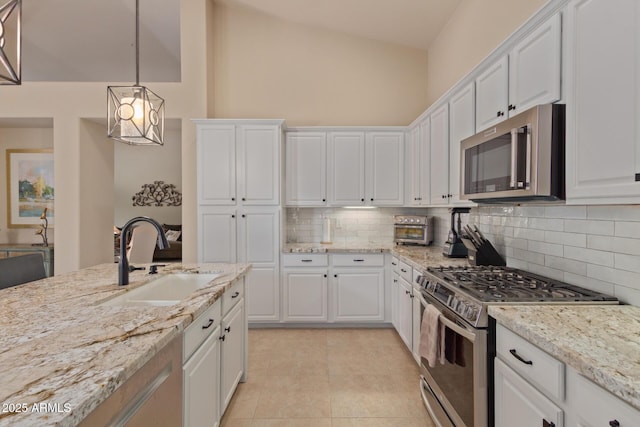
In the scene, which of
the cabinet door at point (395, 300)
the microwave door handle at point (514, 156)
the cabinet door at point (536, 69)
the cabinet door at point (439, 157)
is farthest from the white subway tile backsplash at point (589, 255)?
the cabinet door at point (395, 300)

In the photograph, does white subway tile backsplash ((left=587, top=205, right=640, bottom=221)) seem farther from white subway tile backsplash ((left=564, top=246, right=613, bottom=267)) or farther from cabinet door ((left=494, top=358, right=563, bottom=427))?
cabinet door ((left=494, top=358, right=563, bottom=427))

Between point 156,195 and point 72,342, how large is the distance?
25.8ft

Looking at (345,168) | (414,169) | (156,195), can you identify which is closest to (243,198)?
(345,168)

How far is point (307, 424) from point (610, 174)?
6.97 ft

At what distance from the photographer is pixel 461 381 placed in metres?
1.65

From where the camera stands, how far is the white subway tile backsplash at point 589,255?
5.18 feet

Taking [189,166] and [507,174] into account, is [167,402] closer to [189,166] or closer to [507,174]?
[507,174]

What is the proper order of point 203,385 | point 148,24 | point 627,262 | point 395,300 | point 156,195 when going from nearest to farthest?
point 627,262, point 203,385, point 395,300, point 148,24, point 156,195

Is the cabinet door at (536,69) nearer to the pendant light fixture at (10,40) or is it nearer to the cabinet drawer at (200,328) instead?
the cabinet drawer at (200,328)

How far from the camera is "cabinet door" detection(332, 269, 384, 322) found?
3697 millimetres

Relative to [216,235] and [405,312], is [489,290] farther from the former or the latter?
[216,235]

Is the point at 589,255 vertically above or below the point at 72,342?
above

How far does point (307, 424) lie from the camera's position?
210 centimetres

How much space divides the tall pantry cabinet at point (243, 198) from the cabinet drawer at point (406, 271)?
1408 millimetres
